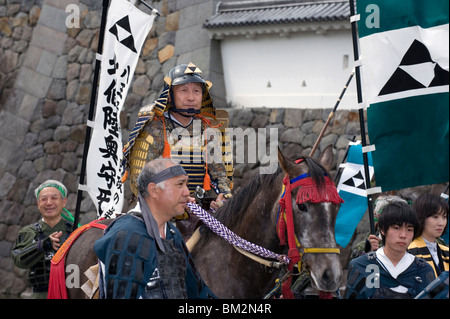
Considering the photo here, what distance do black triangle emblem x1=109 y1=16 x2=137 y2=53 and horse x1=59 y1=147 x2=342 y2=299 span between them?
248 centimetres

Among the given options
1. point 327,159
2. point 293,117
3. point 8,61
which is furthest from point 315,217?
point 8,61

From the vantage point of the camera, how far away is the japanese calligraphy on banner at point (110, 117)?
7.43m

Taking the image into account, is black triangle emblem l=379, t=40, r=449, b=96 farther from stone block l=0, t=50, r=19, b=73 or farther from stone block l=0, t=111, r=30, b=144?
stone block l=0, t=50, r=19, b=73

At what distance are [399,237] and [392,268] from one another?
214 millimetres

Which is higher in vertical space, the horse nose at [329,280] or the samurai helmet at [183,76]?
the samurai helmet at [183,76]

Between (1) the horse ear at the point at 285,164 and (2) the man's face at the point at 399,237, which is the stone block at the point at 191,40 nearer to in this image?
(1) the horse ear at the point at 285,164

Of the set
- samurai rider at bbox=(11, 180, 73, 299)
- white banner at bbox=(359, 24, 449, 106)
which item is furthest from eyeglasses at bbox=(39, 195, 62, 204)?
white banner at bbox=(359, 24, 449, 106)

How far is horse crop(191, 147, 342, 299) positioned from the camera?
5188 millimetres

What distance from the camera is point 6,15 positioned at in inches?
687

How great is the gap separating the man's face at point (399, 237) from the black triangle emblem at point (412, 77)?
975 mm

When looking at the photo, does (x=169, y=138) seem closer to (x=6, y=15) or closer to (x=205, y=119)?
(x=205, y=119)

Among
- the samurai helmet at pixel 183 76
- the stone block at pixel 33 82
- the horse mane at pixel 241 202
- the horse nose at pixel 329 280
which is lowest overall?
the horse nose at pixel 329 280

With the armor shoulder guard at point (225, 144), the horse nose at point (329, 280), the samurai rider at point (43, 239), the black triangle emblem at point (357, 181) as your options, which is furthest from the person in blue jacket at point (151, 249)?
the black triangle emblem at point (357, 181)
